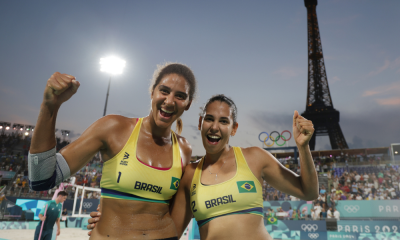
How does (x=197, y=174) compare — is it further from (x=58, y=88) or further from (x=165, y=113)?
(x=58, y=88)

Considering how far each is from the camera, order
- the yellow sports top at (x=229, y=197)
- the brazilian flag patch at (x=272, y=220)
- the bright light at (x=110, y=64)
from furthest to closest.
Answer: the bright light at (x=110, y=64) → the brazilian flag patch at (x=272, y=220) → the yellow sports top at (x=229, y=197)

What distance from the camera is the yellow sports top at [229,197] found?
254 cm

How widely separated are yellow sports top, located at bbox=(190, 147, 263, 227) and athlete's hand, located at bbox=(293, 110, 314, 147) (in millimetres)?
604

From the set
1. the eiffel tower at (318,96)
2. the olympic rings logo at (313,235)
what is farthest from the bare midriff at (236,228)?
the eiffel tower at (318,96)

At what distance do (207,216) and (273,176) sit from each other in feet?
2.71

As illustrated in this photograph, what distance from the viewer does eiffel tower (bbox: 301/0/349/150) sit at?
3778 centimetres

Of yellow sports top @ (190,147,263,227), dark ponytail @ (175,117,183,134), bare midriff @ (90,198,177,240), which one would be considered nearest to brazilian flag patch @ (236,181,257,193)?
yellow sports top @ (190,147,263,227)

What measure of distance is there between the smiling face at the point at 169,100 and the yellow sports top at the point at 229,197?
0.78m

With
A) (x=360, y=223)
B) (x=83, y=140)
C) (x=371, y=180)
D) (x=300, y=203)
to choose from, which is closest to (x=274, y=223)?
(x=300, y=203)

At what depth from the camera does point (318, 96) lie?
41.8m

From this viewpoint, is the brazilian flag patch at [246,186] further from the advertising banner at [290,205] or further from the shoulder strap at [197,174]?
the advertising banner at [290,205]

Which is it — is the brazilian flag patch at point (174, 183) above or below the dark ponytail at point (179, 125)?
below

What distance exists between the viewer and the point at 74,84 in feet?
6.14

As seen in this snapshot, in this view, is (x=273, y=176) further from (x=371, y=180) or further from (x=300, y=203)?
(x=371, y=180)
